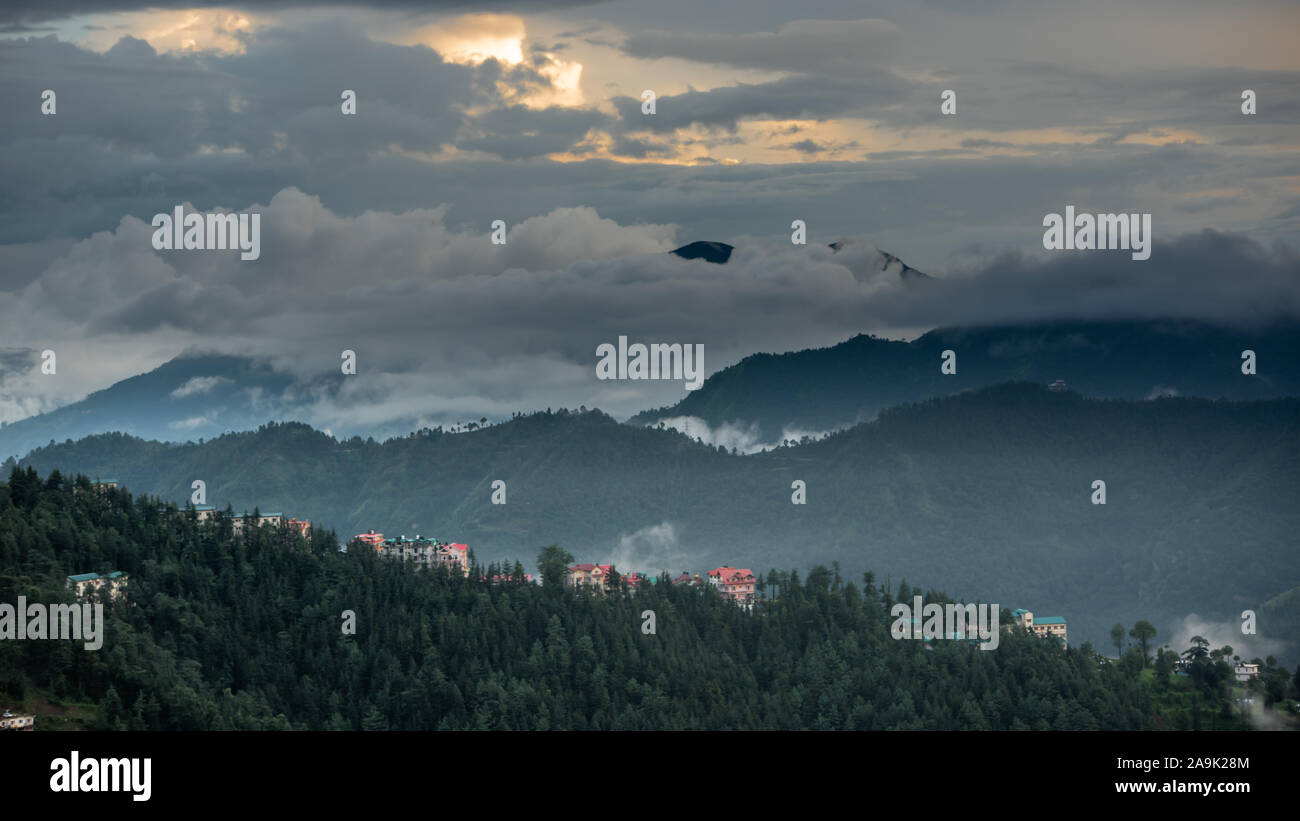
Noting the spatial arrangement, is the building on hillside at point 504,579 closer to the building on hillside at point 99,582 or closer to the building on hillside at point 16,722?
the building on hillside at point 99,582

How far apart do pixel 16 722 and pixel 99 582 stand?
3331cm

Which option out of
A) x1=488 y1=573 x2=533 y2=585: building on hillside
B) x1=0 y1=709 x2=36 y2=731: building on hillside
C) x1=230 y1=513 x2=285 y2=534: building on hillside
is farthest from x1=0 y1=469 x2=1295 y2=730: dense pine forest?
x1=0 y1=709 x2=36 y2=731: building on hillside

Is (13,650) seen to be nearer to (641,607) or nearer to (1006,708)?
(641,607)

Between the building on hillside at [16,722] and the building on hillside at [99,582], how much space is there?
2737 cm

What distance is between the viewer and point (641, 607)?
195750 millimetres

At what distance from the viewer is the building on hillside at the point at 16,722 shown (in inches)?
4663

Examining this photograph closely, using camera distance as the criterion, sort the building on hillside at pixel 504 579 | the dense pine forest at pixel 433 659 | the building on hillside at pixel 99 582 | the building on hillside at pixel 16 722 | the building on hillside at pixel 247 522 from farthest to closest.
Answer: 1. the building on hillside at pixel 504 579
2. the building on hillside at pixel 247 522
3. the building on hillside at pixel 99 582
4. the dense pine forest at pixel 433 659
5. the building on hillside at pixel 16 722

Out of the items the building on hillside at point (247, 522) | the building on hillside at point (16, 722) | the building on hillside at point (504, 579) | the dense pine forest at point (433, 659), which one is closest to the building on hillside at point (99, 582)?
the dense pine forest at point (433, 659)

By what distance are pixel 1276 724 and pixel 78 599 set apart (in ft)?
441

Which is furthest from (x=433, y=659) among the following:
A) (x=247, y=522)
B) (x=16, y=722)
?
(x=16, y=722)

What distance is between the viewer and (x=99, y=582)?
152 m

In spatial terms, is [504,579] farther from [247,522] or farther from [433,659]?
[247,522]
